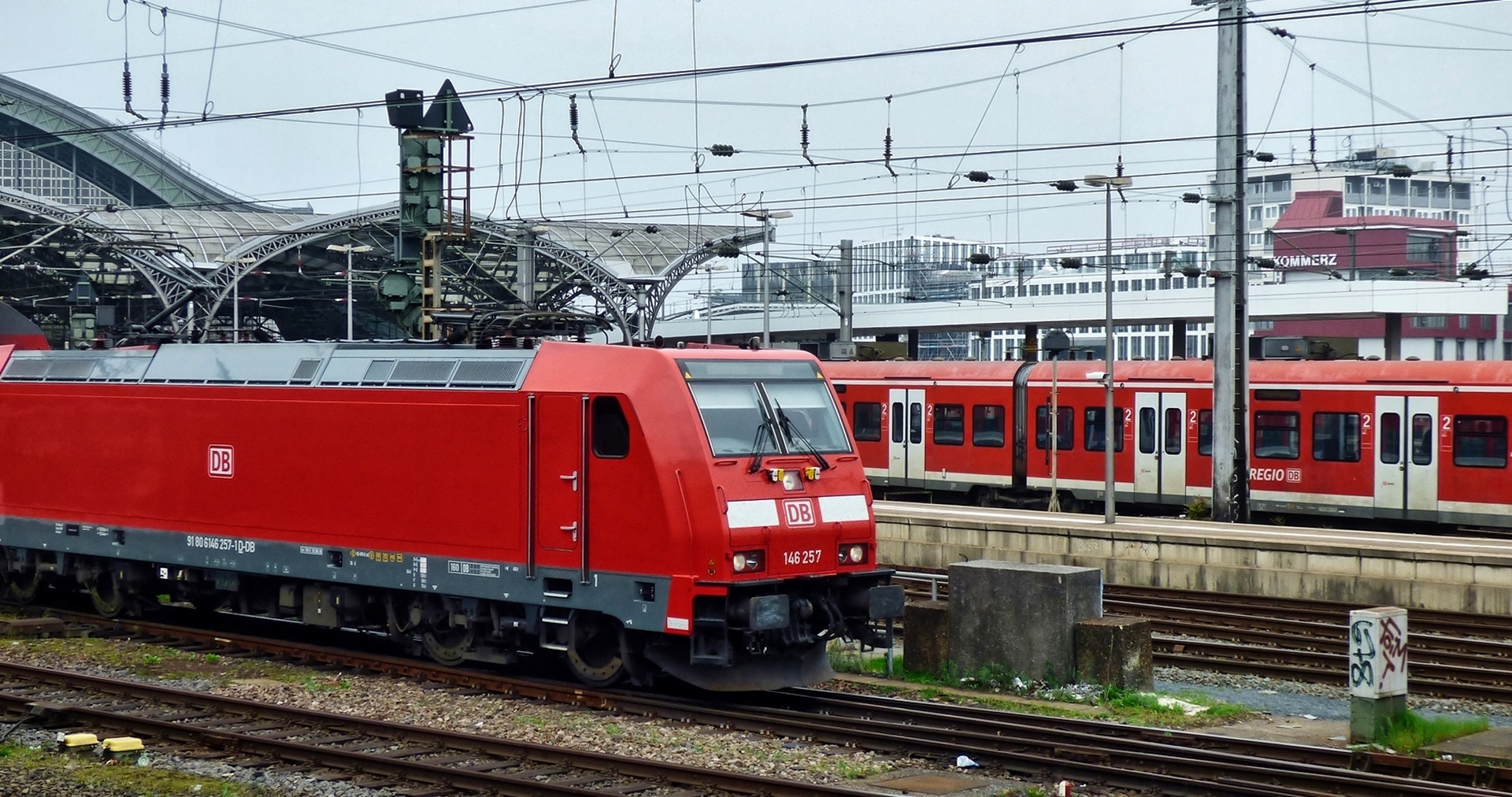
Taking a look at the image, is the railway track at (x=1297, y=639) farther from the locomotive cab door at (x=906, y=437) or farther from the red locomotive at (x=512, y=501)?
the locomotive cab door at (x=906, y=437)

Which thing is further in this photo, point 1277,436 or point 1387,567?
point 1277,436

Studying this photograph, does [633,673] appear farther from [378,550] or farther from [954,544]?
[954,544]

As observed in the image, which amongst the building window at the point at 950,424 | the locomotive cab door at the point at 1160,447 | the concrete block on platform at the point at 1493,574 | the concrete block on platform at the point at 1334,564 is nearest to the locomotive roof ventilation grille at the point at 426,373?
the concrete block on platform at the point at 1334,564

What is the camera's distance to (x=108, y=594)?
63.2ft

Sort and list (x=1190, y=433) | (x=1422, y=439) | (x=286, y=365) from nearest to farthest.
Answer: (x=286, y=365) → (x=1422, y=439) → (x=1190, y=433)

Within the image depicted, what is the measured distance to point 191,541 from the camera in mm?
17438

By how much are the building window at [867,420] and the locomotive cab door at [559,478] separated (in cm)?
2140

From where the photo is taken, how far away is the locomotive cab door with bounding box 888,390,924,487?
112 ft

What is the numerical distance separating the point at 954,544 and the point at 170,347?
13.5m

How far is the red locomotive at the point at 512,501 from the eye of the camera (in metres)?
13.2

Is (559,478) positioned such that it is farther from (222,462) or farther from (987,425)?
(987,425)

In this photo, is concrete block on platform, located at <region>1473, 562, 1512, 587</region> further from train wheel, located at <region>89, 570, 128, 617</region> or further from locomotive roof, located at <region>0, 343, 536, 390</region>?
train wheel, located at <region>89, 570, 128, 617</region>

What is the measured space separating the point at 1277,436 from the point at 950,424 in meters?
7.51

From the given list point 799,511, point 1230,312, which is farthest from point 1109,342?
point 799,511
